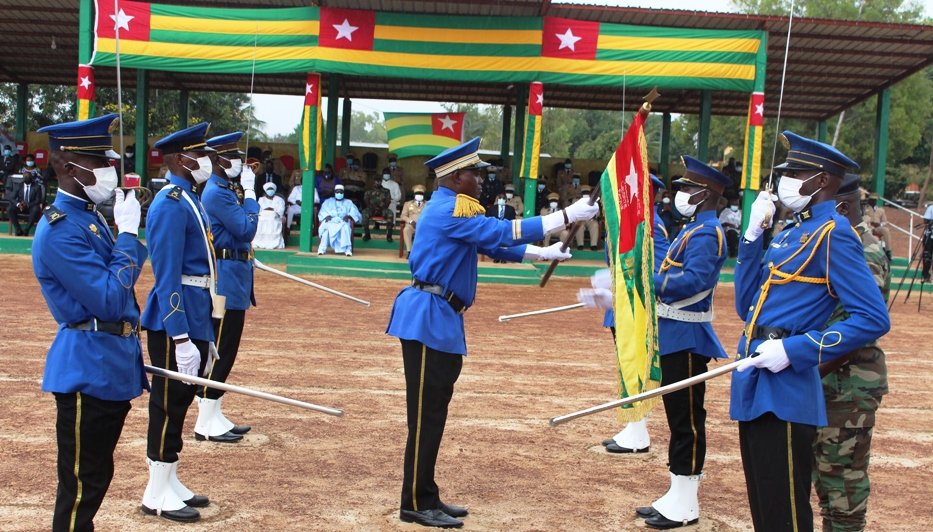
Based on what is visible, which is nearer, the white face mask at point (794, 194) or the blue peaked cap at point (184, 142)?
the white face mask at point (794, 194)

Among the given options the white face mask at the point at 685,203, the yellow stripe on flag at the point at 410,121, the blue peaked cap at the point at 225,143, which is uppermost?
the yellow stripe on flag at the point at 410,121

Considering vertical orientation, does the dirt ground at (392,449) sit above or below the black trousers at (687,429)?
below

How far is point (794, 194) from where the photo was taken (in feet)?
11.6

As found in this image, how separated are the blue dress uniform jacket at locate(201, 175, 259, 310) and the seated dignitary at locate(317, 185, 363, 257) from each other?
1129cm

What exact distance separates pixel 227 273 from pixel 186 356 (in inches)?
60.0

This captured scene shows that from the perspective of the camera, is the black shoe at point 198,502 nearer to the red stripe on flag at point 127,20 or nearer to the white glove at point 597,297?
the white glove at point 597,297

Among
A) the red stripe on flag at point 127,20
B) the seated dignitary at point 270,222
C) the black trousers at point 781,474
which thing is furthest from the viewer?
the seated dignitary at point 270,222

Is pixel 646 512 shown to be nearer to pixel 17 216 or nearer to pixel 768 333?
pixel 768 333

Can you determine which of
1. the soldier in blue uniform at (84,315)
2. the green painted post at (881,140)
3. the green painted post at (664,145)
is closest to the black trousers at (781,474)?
the soldier in blue uniform at (84,315)

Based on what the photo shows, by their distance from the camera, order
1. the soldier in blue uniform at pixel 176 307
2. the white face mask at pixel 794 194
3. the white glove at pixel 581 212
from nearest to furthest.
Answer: the white face mask at pixel 794 194 < the white glove at pixel 581 212 < the soldier in blue uniform at pixel 176 307

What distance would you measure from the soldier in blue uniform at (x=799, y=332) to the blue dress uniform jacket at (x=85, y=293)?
2.61 m

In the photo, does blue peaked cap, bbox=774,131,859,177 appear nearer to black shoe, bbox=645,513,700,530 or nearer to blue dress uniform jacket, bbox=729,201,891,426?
blue dress uniform jacket, bbox=729,201,891,426

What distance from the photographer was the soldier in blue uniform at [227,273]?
5.46m

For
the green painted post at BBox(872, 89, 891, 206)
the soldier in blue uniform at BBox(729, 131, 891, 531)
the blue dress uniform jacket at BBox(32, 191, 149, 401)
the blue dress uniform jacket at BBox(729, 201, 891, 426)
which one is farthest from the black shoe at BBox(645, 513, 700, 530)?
the green painted post at BBox(872, 89, 891, 206)
